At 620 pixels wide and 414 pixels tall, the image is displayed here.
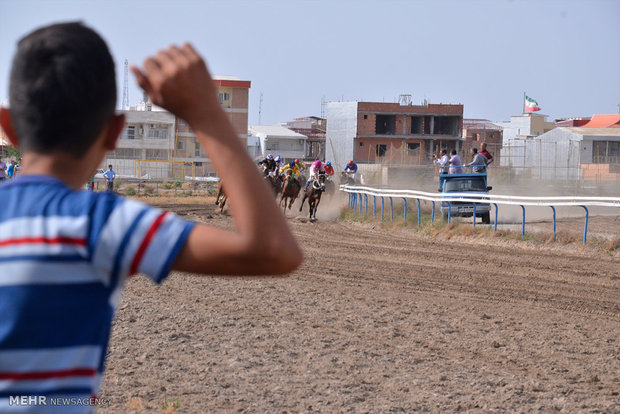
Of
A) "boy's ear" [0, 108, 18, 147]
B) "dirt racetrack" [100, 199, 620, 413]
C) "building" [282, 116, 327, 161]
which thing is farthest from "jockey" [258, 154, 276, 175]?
"building" [282, 116, 327, 161]

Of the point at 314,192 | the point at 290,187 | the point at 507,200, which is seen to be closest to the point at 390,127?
the point at 290,187

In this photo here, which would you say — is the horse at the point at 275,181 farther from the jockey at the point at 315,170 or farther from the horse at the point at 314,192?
the horse at the point at 314,192

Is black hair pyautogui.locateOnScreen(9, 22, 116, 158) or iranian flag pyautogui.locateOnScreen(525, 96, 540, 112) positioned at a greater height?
iranian flag pyautogui.locateOnScreen(525, 96, 540, 112)

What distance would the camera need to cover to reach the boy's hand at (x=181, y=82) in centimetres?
188

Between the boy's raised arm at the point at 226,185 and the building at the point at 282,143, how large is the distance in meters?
95.0

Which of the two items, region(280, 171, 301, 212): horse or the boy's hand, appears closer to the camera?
the boy's hand

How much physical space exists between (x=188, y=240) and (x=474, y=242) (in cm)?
1686

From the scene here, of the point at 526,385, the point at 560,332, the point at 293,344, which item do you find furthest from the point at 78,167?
the point at 560,332

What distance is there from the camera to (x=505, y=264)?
14.3 m

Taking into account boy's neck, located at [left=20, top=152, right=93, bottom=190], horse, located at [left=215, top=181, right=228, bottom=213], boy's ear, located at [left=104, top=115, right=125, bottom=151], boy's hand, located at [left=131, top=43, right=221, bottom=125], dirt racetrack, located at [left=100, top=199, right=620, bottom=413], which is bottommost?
dirt racetrack, located at [left=100, top=199, right=620, bottom=413]

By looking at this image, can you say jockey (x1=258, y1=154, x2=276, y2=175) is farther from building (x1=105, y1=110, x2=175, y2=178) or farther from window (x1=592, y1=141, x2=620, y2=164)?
building (x1=105, y1=110, x2=175, y2=178)

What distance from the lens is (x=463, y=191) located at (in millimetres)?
21797

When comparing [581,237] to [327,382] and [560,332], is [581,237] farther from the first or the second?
[327,382]

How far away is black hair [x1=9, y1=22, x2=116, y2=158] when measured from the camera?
1.84 m
